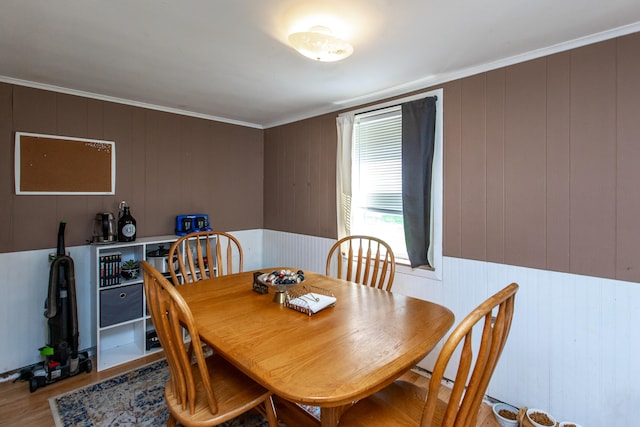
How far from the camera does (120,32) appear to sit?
1.73m

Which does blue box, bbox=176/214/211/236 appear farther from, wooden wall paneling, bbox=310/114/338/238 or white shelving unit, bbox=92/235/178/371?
wooden wall paneling, bbox=310/114/338/238

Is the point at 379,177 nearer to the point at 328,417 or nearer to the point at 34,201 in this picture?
the point at 328,417

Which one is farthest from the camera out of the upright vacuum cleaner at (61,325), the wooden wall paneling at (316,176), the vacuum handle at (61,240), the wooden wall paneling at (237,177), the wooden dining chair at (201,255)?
the wooden wall paneling at (237,177)

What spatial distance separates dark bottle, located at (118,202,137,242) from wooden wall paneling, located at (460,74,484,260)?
8.84ft

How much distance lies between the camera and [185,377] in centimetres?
124

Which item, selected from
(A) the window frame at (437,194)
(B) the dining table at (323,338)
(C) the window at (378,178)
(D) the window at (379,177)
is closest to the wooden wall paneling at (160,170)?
(B) the dining table at (323,338)

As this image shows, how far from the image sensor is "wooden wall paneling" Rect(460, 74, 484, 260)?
7.11 feet

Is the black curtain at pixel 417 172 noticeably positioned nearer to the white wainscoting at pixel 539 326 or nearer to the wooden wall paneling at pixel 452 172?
the wooden wall paneling at pixel 452 172

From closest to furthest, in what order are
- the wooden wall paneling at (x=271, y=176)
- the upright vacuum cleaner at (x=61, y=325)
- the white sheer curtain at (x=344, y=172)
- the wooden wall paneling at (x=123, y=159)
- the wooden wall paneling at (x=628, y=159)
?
1. the wooden wall paneling at (x=628, y=159)
2. the upright vacuum cleaner at (x=61, y=325)
3. the wooden wall paneling at (x=123, y=159)
4. the white sheer curtain at (x=344, y=172)
5. the wooden wall paneling at (x=271, y=176)

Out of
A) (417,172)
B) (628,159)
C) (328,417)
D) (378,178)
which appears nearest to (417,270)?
(417,172)

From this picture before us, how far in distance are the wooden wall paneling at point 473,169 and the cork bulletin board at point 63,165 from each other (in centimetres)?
293

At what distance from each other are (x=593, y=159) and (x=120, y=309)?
3.43 meters

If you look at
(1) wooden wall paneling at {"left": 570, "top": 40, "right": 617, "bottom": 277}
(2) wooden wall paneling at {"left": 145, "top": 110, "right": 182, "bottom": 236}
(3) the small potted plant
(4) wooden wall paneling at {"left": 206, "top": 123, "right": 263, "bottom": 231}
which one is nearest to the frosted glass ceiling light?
(1) wooden wall paneling at {"left": 570, "top": 40, "right": 617, "bottom": 277}

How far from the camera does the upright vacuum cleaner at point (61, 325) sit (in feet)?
7.64
